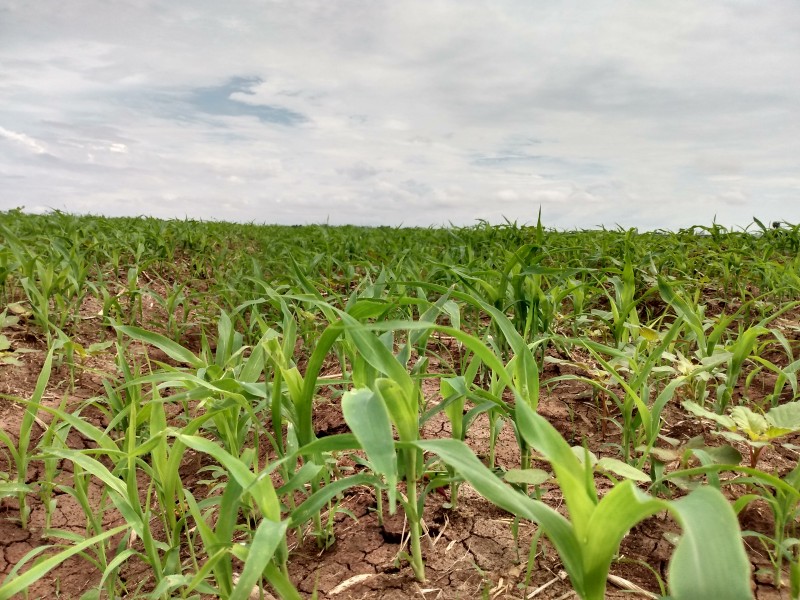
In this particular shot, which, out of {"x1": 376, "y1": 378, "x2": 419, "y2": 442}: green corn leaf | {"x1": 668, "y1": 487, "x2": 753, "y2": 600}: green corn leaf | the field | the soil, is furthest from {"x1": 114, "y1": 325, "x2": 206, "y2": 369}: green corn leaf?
{"x1": 668, "y1": 487, "x2": 753, "y2": 600}: green corn leaf

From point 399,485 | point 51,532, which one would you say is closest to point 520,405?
point 399,485

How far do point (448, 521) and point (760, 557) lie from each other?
58 centimetres

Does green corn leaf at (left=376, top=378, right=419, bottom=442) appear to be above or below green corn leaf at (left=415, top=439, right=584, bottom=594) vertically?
above

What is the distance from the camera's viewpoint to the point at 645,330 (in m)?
1.68

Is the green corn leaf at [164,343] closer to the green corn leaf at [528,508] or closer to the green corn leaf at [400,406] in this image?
the green corn leaf at [400,406]

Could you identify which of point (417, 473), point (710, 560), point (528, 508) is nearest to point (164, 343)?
point (417, 473)

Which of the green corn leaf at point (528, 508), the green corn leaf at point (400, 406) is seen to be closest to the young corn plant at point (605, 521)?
the green corn leaf at point (528, 508)

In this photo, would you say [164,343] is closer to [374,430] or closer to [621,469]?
[374,430]

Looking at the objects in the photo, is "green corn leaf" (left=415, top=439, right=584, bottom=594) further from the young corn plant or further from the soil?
the soil

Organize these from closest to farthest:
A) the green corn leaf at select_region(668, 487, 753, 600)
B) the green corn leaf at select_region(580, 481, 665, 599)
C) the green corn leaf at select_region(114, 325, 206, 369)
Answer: the green corn leaf at select_region(668, 487, 753, 600) → the green corn leaf at select_region(580, 481, 665, 599) → the green corn leaf at select_region(114, 325, 206, 369)

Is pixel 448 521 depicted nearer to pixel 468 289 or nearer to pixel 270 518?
pixel 270 518

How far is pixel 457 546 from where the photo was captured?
3.64 ft

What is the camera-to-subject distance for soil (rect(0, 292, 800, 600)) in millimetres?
1013

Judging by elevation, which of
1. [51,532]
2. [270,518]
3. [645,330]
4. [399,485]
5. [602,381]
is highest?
[645,330]
